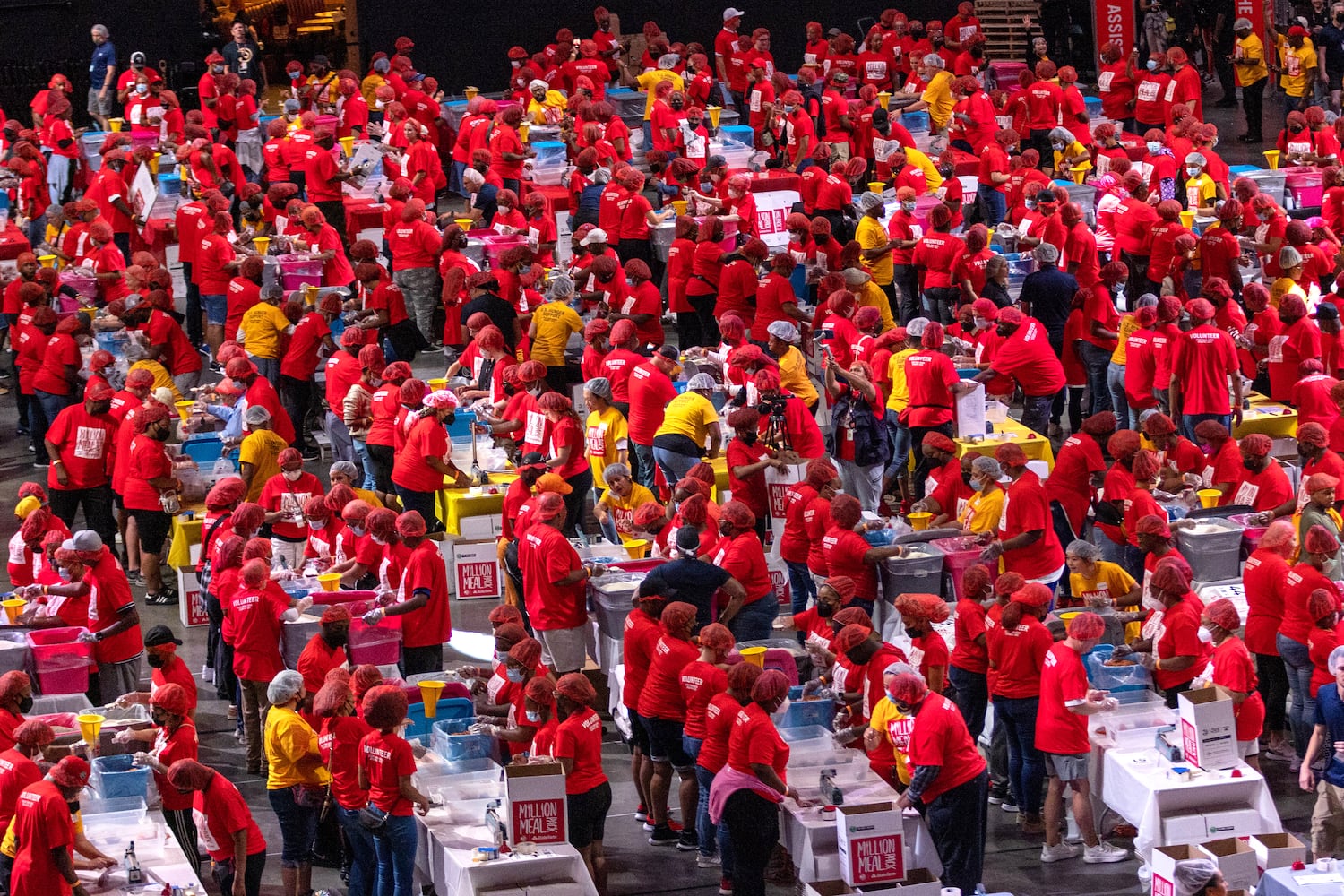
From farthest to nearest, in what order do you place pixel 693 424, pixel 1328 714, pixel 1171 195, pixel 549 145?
pixel 549 145 → pixel 1171 195 → pixel 693 424 → pixel 1328 714

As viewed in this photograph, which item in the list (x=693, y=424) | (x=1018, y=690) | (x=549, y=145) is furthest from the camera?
(x=549, y=145)

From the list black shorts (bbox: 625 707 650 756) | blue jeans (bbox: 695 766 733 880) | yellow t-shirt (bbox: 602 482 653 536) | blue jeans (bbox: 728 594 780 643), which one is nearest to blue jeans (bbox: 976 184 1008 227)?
yellow t-shirt (bbox: 602 482 653 536)

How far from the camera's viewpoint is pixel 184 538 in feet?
46.6

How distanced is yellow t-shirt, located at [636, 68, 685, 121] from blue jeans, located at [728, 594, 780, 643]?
41.6ft

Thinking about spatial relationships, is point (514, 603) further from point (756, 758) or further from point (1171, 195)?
point (1171, 195)

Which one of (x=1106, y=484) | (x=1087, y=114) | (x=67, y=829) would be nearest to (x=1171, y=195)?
(x=1087, y=114)

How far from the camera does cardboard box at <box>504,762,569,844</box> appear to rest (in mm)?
9930

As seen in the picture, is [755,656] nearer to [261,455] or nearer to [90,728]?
[90,728]

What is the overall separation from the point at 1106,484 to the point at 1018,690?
255cm

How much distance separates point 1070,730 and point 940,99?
588 inches

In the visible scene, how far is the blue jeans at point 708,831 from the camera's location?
1035cm

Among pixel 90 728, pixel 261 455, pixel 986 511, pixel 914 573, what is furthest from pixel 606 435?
pixel 90 728

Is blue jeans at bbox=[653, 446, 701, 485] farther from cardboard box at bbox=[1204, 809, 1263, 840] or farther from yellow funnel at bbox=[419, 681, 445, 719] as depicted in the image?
cardboard box at bbox=[1204, 809, 1263, 840]

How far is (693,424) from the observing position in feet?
46.4
